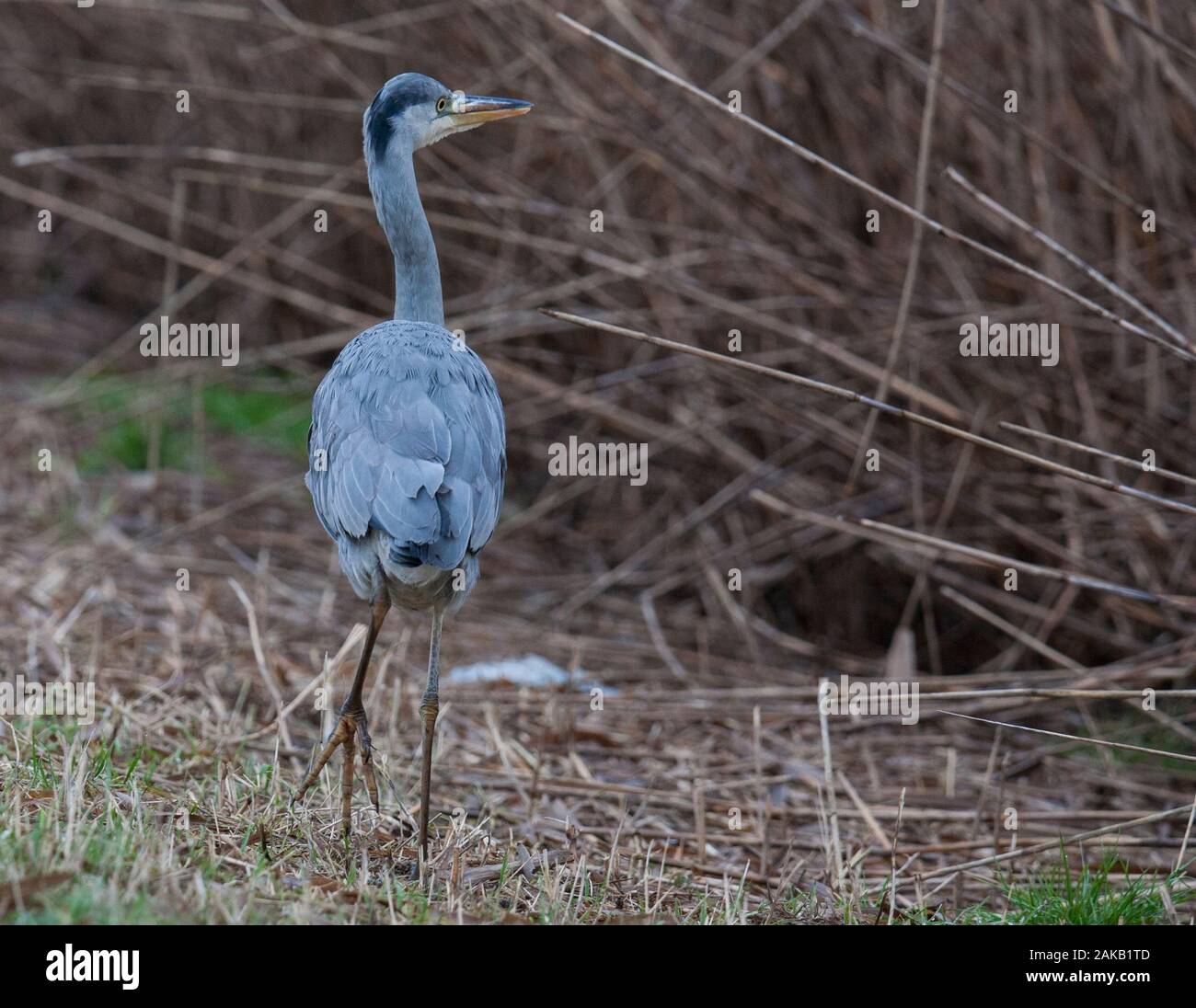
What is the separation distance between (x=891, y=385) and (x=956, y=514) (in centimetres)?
121

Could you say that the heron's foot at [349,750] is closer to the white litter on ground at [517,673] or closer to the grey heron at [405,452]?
the grey heron at [405,452]

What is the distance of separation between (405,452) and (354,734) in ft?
2.77

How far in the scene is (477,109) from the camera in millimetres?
4402

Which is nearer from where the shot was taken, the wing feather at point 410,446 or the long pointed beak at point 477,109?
the wing feather at point 410,446

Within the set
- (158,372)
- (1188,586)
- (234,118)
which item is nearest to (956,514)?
(1188,586)

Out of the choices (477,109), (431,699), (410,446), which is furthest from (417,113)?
(431,699)

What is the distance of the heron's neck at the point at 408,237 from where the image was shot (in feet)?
13.7

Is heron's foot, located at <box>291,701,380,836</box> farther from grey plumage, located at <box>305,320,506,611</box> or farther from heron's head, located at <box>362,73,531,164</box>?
heron's head, located at <box>362,73,531,164</box>

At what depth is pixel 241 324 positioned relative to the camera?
951cm

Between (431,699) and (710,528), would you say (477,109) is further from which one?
(710,528)

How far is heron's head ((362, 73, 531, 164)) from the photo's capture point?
4207 mm

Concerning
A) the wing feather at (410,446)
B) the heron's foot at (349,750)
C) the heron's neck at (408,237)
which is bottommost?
the heron's foot at (349,750)

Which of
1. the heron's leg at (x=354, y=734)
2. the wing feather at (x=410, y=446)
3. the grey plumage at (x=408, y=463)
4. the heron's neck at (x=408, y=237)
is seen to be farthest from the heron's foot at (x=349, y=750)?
the heron's neck at (x=408, y=237)
